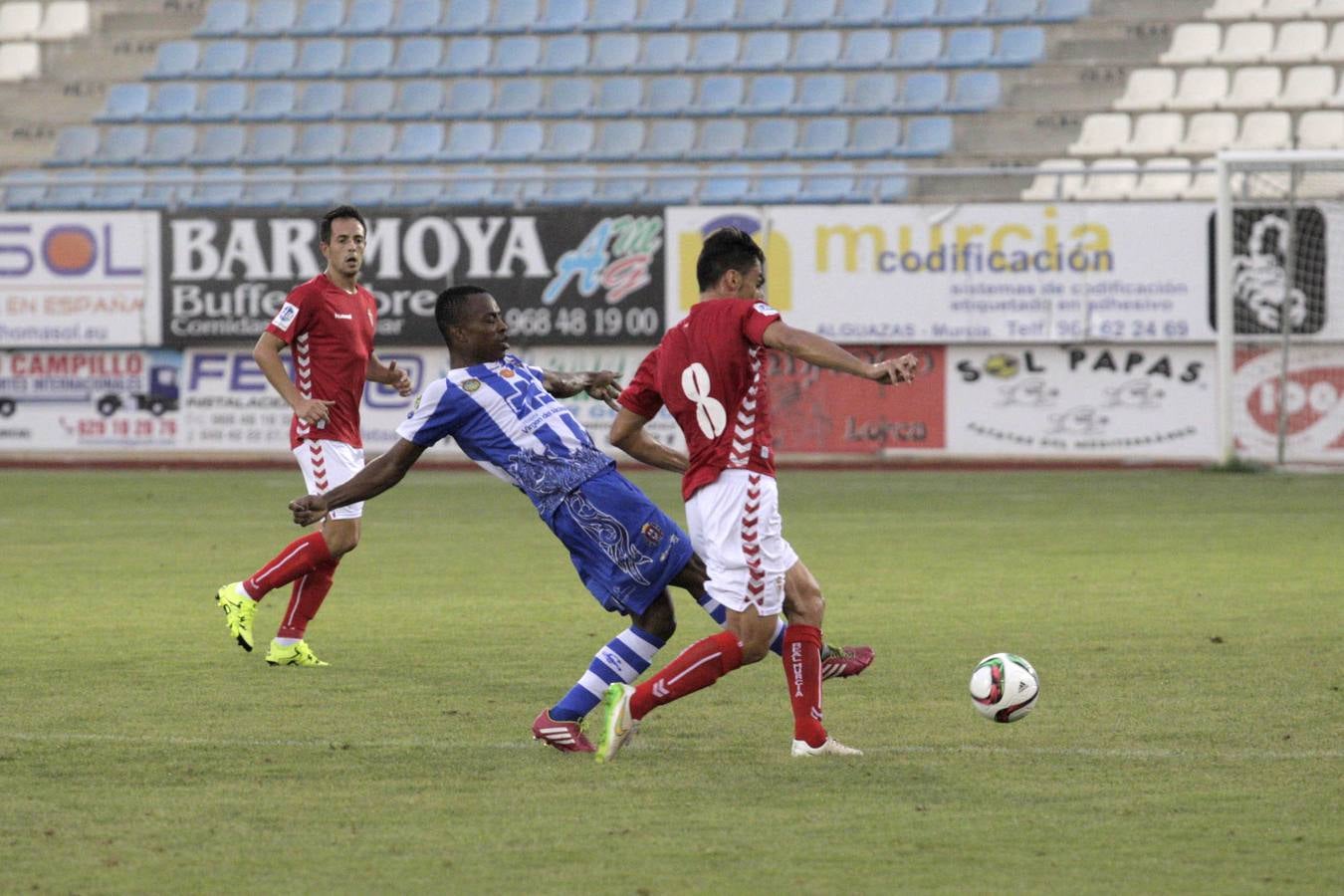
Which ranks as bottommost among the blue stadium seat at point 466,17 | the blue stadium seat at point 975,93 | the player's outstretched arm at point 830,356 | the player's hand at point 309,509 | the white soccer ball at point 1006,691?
the white soccer ball at point 1006,691

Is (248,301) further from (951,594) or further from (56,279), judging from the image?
(951,594)

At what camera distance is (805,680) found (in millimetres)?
6957

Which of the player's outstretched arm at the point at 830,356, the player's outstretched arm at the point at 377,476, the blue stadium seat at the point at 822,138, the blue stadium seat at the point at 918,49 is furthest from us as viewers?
the blue stadium seat at the point at 918,49

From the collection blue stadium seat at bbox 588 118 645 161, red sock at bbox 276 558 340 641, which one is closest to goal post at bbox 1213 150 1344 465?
blue stadium seat at bbox 588 118 645 161

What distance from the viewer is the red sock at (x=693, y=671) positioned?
694 cm

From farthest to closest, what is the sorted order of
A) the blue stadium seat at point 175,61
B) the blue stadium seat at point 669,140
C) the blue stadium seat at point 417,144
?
the blue stadium seat at point 175,61
the blue stadium seat at point 417,144
the blue stadium seat at point 669,140

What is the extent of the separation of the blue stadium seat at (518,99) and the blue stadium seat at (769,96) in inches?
119

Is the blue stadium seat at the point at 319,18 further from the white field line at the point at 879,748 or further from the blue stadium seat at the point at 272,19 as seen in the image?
the white field line at the point at 879,748

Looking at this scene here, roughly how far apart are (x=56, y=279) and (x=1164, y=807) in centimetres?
2007

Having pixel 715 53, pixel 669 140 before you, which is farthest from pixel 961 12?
pixel 669 140

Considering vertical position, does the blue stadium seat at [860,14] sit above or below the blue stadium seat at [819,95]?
above

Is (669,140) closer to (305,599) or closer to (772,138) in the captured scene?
(772,138)

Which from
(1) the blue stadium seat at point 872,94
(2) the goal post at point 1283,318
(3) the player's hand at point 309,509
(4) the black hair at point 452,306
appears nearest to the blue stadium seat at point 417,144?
(1) the blue stadium seat at point 872,94

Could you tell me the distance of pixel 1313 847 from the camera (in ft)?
18.2
